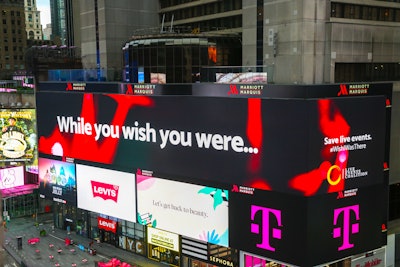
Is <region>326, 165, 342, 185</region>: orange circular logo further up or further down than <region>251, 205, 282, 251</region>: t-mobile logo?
further up

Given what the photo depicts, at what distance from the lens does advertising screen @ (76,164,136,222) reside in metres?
47.9

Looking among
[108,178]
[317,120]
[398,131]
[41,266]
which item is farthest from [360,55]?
[41,266]

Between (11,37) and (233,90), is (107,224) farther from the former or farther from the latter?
(11,37)

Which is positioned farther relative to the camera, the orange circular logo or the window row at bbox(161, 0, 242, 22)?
the window row at bbox(161, 0, 242, 22)

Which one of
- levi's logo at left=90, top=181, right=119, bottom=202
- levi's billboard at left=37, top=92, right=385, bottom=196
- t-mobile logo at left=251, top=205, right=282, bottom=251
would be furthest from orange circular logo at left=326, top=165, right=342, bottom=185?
levi's logo at left=90, top=181, right=119, bottom=202

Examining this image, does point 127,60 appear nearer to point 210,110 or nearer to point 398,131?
point 210,110

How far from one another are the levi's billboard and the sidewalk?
30.4 feet

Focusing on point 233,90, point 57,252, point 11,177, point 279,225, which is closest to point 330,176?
point 279,225

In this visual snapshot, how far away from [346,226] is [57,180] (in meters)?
30.1

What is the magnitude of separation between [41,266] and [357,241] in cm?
2834

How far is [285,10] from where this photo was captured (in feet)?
158

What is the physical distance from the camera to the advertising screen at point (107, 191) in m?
47.9

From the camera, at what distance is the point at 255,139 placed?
128 feet

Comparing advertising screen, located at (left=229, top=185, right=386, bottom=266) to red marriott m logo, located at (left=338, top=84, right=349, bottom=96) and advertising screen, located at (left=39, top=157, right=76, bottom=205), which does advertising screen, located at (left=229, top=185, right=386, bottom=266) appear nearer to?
red marriott m logo, located at (left=338, top=84, right=349, bottom=96)
